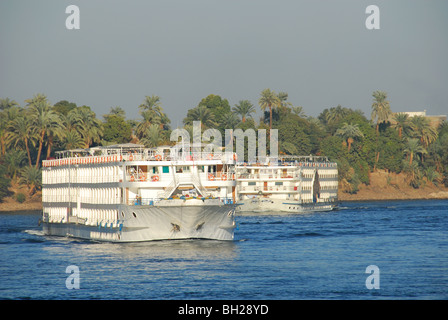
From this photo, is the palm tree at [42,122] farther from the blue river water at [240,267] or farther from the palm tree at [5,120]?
the blue river water at [240,267]

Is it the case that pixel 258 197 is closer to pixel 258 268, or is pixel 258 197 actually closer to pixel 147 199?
pixel 147 199

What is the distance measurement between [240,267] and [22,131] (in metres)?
97.1

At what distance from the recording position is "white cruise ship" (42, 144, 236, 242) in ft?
213

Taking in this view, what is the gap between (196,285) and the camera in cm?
4978

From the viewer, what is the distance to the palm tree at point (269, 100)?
7397 inches

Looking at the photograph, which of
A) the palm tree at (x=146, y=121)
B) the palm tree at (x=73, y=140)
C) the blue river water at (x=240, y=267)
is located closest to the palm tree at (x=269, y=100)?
the palm tree at (x=146, y=121)

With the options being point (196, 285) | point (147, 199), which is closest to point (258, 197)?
point (147, 199)

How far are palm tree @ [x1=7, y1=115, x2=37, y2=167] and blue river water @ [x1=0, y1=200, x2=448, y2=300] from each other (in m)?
59.3

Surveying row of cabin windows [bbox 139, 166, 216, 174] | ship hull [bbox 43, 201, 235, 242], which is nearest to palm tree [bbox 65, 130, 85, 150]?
ship hull [bbox 43, 201, 235, 242]

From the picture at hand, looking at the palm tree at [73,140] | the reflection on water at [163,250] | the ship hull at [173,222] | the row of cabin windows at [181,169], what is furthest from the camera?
the palm tree at [73,140]

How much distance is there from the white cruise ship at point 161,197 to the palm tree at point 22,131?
71049 mm

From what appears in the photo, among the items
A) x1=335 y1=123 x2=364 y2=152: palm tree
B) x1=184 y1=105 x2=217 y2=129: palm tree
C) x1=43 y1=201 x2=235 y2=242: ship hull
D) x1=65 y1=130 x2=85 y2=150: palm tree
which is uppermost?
x1=184 y1=105 x2=217 y2=129: palm tree

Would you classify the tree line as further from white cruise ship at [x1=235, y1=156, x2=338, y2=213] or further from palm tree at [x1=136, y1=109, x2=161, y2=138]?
white cruise ship at [x1=235, y1=156, x2=338, y2=213]
